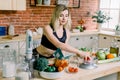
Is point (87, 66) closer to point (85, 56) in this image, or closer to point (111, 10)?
point (85, 56)

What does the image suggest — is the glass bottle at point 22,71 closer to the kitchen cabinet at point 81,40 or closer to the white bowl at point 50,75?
the white bowl at point 50,75

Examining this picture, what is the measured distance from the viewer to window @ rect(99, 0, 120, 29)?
209 inches

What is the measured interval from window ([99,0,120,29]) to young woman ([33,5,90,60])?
9.83ft

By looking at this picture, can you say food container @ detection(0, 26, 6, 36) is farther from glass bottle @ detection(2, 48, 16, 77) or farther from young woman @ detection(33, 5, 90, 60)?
glass bottle @ detection(2, 48, 16, 77)

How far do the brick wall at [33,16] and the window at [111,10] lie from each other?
0.46 metres

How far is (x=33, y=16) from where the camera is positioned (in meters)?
4.59

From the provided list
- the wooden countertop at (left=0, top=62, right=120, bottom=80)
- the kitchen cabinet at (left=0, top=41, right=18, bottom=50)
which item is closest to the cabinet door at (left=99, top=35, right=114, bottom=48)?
the kitchen cabinet at (left=0, top=41, right=18, bottom=50)

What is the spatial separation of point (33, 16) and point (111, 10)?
6.93ft

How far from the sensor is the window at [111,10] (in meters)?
5.30

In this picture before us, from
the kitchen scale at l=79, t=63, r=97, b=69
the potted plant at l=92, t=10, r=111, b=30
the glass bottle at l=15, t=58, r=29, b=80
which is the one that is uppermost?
the potted plant at l=92, t=10, r=111, b=30

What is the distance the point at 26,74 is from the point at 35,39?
2.33 m

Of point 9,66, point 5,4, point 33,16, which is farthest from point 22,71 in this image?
point 33,16

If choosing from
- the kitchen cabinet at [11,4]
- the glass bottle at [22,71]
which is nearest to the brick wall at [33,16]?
the kitchen cabinet at [11,4]

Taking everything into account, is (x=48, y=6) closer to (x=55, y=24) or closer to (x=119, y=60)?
(x=55, y=24)
